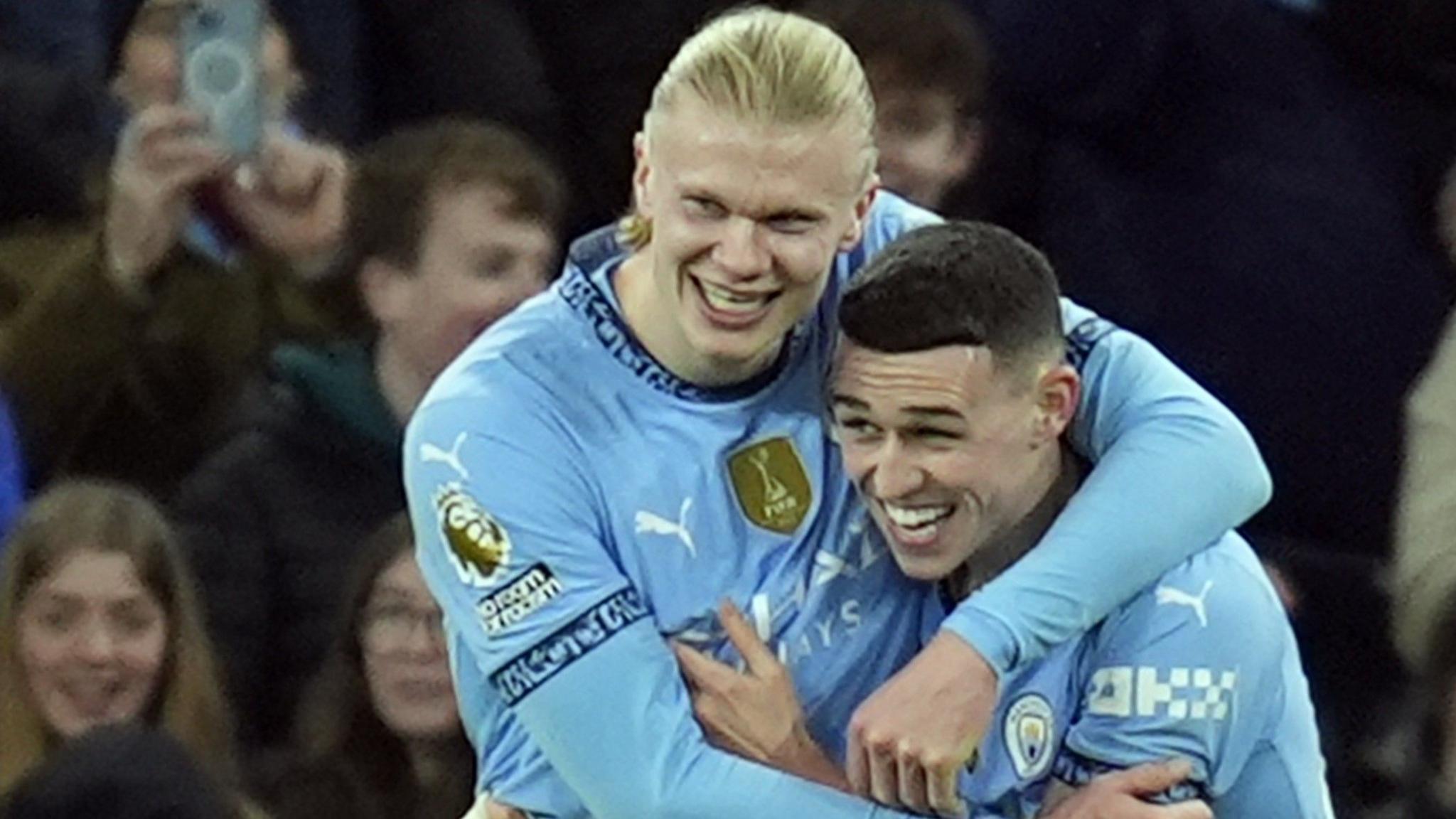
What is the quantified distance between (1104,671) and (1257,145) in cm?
176

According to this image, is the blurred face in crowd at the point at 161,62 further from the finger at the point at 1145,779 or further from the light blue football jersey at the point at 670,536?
the finger at the point at 1145,779

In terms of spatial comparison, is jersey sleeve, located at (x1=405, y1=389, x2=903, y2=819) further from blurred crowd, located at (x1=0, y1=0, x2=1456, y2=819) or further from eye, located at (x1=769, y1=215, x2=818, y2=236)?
blurred crowd, located at (x1=0, y1=0, x2=1456, y2=819)

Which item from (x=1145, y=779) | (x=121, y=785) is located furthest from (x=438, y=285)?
(x=1145, y=779)

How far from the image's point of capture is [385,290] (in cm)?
611

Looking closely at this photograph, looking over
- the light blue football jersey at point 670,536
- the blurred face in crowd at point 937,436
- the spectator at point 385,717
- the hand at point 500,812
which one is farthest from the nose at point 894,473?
the spectator at point 385,717

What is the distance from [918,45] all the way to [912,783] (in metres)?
1.82

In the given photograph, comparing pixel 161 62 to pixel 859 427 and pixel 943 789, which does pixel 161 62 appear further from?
pixel 943 789

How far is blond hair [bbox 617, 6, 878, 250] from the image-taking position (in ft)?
14.9

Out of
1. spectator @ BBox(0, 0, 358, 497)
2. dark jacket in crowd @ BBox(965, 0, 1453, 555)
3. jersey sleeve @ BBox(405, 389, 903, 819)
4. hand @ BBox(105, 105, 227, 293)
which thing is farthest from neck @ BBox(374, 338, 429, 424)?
jersey sleeve @ BBox(405, 389, 903, 819)

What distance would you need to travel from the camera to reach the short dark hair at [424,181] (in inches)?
241

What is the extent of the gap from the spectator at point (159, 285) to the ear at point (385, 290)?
0.24 feet

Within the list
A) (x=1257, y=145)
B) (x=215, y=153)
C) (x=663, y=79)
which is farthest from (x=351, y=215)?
(x=663, y=79)

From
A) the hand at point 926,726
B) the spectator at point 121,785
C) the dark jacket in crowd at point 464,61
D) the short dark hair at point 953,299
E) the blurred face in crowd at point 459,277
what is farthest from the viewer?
the dark jacket in crowd at point 464,61

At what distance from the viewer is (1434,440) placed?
6.09 metres
